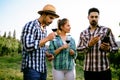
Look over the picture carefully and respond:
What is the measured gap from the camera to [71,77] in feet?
22.5

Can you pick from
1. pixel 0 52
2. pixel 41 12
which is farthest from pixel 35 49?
pixel 0 52

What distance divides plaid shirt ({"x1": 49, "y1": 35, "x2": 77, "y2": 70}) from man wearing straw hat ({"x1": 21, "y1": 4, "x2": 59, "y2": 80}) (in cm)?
131

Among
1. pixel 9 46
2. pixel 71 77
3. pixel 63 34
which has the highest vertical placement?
pixel 9 46

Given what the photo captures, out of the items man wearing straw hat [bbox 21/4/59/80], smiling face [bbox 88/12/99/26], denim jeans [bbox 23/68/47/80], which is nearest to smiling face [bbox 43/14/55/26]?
man wearing straw hat [bbox 21/4/59/80]

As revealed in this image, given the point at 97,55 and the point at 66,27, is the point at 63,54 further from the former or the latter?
the point at 97,55

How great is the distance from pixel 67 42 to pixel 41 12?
1466mm

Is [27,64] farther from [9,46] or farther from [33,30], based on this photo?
[9,46]

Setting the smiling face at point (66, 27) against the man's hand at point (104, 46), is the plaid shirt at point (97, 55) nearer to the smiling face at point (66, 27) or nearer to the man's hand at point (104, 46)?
the man's hand at point (104, 46)

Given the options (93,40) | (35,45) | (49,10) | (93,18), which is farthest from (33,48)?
(93,18)

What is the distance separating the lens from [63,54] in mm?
7035

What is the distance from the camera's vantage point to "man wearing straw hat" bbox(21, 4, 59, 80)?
17.6ft

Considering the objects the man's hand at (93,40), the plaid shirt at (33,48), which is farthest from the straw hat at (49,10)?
the man's hand at (93,40)

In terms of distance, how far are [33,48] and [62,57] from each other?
177 centimetres

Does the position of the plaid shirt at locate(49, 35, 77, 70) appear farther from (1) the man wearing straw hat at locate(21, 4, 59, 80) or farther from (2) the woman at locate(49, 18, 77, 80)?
(1) the man wearing straw hat at locate(21, 4, 59, 80)
